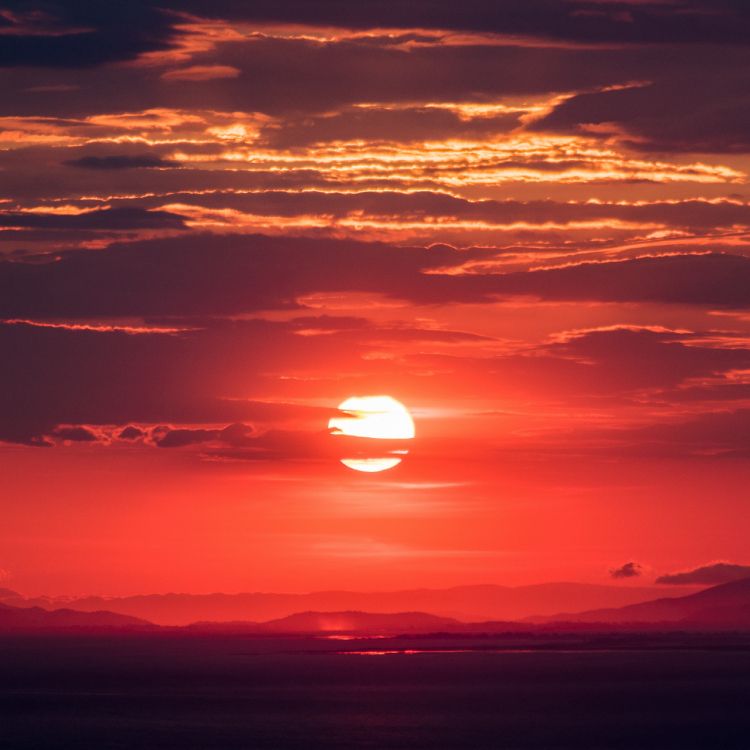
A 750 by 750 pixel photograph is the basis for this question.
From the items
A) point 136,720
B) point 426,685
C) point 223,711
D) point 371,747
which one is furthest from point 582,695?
point 371,747

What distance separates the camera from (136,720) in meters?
133

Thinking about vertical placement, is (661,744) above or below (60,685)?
below

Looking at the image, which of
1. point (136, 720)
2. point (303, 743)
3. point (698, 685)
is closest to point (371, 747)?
point (303, 743)

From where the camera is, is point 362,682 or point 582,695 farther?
point 362,682

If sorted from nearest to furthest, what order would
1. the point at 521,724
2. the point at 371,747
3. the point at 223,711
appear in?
the point at 371,747 < the point at 521,724 < the point at 223,711

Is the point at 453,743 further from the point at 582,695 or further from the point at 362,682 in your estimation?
the point at 362,682

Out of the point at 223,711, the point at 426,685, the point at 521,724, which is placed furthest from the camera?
the point at 426,685

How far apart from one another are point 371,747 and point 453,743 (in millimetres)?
5885

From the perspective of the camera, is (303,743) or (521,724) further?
(521,724)

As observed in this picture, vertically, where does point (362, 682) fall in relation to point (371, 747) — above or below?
above

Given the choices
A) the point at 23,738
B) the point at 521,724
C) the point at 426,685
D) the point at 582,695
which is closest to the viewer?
the point at 23,738

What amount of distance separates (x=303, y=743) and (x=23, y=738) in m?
20.8

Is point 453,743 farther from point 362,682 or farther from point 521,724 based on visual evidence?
point 362,682

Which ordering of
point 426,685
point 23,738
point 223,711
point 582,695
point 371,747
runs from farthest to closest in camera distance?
1. point 426,685
2. point 582,695
3. point 223,711
4. point 23,738
5. point 371,747
